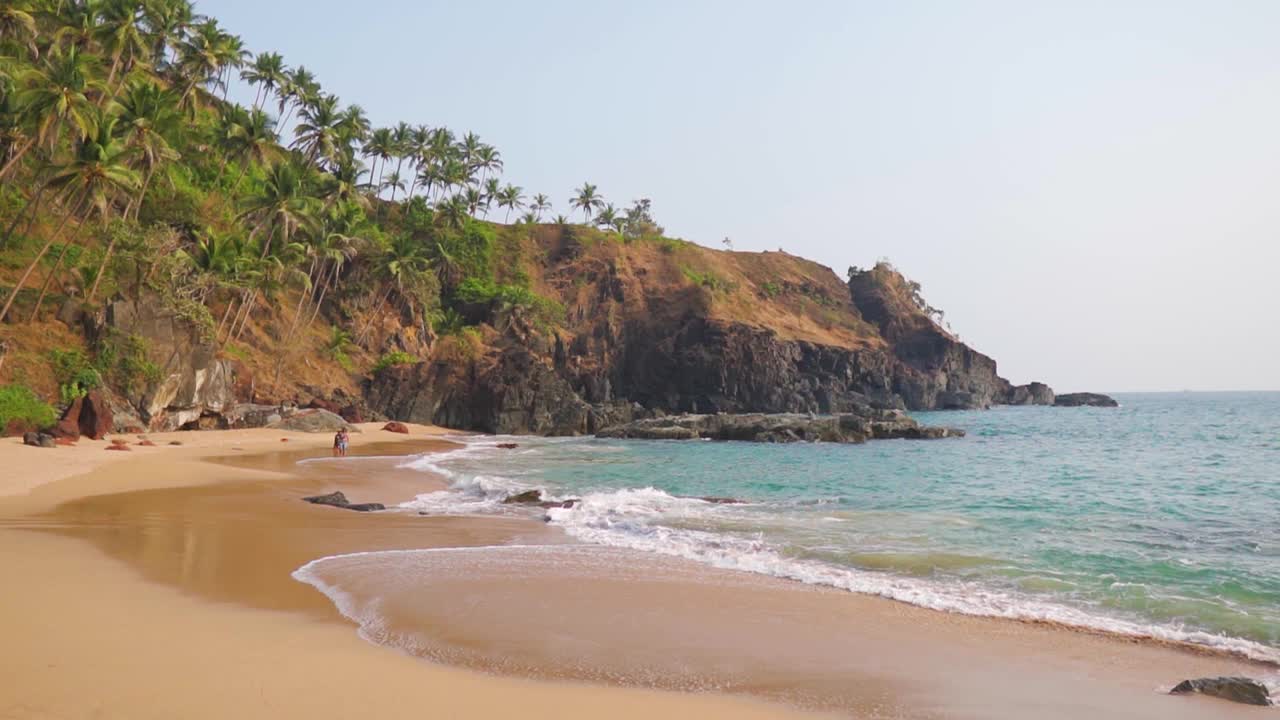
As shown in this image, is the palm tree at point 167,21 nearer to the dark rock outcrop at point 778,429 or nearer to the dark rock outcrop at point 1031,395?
the dark rock outcrop at point 778,429

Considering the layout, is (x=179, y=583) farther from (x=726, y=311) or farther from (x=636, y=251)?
(x=636, y=251)

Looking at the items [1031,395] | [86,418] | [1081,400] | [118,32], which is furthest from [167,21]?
[1081,400]

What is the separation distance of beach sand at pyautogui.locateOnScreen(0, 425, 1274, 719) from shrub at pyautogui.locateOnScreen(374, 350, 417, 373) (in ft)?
140

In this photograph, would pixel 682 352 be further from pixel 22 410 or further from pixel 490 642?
pixel 490 642

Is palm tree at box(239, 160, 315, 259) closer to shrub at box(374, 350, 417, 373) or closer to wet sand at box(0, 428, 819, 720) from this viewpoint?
shrub at box(374, 350, 417, 373)

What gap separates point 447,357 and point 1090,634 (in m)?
54.3

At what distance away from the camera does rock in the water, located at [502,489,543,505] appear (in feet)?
59.2

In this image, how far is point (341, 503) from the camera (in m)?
16.7

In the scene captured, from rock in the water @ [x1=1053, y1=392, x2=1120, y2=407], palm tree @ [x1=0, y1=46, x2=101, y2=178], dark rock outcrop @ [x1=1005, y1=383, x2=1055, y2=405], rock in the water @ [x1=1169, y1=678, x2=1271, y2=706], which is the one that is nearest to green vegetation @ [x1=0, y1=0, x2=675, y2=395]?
palm tree @ [x1=0, y1=46, x2=101, y2=178]

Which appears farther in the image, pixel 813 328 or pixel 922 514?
pixel 813 328

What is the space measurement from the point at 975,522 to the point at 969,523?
0.25 m

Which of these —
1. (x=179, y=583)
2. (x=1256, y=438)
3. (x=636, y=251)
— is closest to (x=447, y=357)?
(x=636, y=251)

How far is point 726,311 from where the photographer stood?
76312 mm

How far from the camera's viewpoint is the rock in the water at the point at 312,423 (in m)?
40.3
